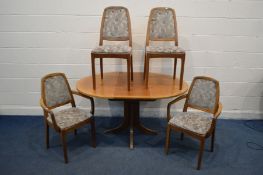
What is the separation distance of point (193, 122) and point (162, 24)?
117 cm

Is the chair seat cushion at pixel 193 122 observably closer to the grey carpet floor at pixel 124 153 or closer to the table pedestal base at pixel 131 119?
the grey carpet floor at pixel 124 153

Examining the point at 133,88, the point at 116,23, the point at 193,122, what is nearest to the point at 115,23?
the point at 116,23

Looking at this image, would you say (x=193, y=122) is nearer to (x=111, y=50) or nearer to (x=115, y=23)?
(x=111, y=50)

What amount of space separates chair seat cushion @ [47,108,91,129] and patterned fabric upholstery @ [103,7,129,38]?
950mm

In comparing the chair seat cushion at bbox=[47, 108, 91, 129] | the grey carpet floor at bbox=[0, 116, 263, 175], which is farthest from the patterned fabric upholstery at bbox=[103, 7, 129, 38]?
the grey carpet floor at bbox=[0, 116, 263, 175]

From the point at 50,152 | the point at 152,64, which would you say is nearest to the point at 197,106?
the point at 152,64

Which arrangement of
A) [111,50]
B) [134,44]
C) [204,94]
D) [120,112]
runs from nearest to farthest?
[111,50]
[204,94]
[134,44]
[120,112]

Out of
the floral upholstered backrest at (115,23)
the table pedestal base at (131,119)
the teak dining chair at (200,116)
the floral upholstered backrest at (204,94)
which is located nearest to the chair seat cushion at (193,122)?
the teak dining chair at (200,116)

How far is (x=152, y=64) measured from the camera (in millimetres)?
3455

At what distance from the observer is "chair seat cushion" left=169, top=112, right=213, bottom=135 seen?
2.61m

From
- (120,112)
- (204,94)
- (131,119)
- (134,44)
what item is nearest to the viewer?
(204,94)

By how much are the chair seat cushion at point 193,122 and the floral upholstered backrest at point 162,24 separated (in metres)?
0.93

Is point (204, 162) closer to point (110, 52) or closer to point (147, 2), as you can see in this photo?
point (110, 52)

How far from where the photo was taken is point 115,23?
3078 millimetres
